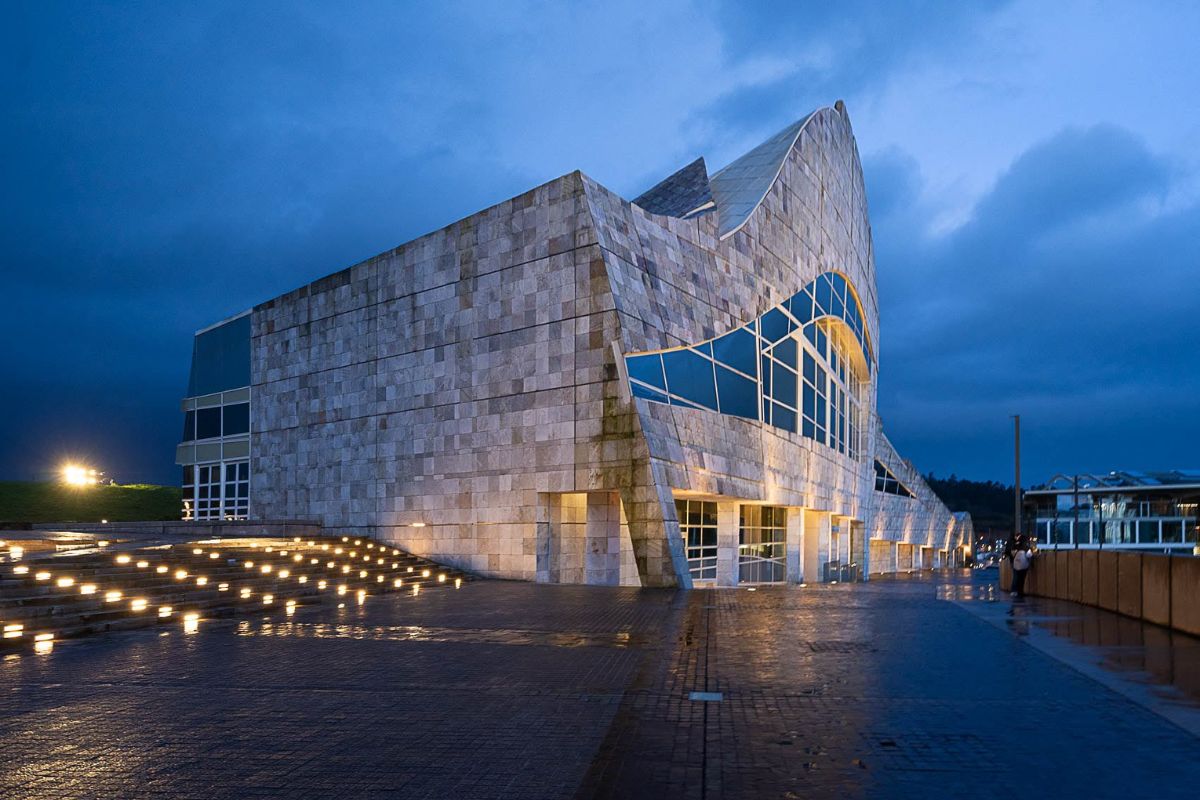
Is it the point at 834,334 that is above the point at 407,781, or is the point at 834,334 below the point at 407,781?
above

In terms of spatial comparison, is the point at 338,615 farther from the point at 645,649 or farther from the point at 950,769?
the point at 950,769

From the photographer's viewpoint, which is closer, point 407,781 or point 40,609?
point 407,781

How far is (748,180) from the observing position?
3619 centimetres

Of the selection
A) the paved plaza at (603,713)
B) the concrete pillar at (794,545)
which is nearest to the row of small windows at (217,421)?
the concrete pillar at (794,545)

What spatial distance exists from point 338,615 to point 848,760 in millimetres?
12190

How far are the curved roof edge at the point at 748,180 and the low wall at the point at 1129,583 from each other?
13897 millimetres

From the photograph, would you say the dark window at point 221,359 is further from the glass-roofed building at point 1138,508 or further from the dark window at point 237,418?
the glass-roofed building at point 1138,508

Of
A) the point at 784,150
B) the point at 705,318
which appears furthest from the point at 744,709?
the point at 784,150

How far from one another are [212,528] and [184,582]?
13.4 meters

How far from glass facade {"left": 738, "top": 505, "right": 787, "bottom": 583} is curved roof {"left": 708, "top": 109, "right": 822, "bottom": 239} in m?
10.0

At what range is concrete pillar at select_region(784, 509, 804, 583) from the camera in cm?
Answer: 3516

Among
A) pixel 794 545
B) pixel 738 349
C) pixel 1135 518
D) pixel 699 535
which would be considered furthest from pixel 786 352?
pixel 1135 518

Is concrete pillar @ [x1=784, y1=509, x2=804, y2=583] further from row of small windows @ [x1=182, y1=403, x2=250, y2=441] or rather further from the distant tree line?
the distant tree line

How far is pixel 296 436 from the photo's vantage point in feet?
116
